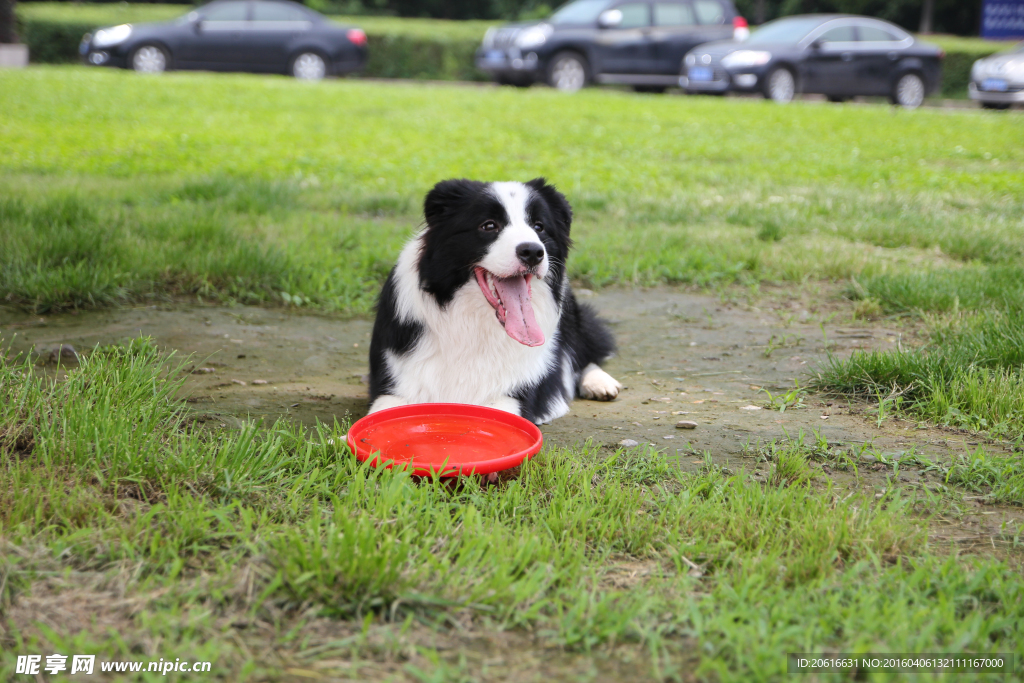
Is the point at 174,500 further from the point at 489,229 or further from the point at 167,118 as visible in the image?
the point at 167,118

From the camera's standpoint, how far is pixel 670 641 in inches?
78.8

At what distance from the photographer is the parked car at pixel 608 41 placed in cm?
1758

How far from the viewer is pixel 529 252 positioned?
10.6 feet

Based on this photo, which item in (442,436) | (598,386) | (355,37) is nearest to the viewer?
(442,436)

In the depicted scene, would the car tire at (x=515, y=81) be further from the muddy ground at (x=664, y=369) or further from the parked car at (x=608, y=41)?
the muddy ground at (x=664, y=369)

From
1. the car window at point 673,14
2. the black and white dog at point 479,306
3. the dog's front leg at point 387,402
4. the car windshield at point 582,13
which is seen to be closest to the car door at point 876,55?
the car window at point 673,14

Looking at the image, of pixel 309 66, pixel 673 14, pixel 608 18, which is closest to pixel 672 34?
pixel 673 14

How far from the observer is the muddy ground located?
3.18m

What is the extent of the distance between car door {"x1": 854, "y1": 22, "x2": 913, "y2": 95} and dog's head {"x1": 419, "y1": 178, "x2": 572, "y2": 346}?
16141mm

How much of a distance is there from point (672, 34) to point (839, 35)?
3456 millimetres

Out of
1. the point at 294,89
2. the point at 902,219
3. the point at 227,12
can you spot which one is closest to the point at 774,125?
the point at 902,219

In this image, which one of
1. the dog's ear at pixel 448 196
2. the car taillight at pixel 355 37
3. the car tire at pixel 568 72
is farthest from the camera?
the car taillight at pixel 355 37

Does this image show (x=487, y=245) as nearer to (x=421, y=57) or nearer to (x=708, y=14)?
(x=708, y=14)

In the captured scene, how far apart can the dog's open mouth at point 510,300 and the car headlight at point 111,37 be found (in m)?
17.6
